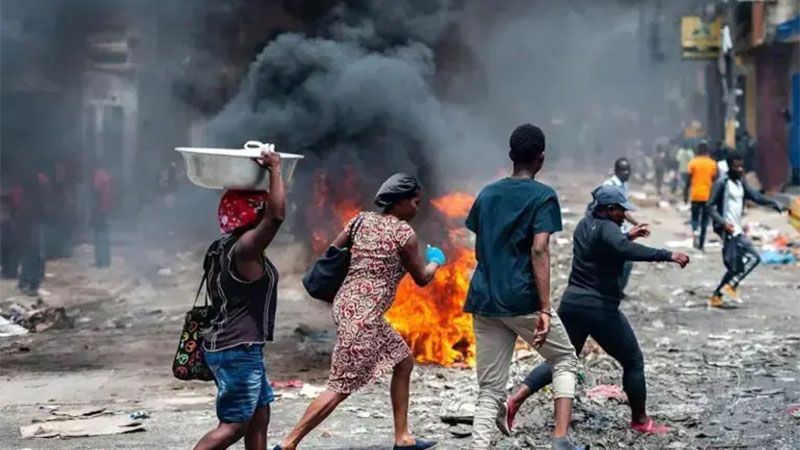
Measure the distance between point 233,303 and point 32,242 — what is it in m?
9.63

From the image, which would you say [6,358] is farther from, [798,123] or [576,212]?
[798,123]

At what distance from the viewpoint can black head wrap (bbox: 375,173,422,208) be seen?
5.21 meters

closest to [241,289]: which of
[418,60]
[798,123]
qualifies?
[418,60]

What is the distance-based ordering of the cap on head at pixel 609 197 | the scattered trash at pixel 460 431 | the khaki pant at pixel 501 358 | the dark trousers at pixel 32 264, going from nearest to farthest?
1. the khaki pant at pixel 501 358
2. the cap on head at pixel 609 197
3. the scattered trash at pixel 460 431
4. the dark trousers at pixel 32 264

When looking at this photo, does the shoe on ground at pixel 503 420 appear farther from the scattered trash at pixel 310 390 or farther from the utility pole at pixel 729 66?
the utility pole at pixel 729 66

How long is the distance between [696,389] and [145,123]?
15473 millimetres

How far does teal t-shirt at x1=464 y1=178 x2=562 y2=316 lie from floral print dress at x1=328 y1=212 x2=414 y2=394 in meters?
0.45

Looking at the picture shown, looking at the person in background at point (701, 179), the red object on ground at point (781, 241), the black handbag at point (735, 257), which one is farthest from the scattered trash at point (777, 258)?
the black handbag at point (735, 257)

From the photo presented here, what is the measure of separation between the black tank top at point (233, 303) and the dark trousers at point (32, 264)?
9294 millimetres

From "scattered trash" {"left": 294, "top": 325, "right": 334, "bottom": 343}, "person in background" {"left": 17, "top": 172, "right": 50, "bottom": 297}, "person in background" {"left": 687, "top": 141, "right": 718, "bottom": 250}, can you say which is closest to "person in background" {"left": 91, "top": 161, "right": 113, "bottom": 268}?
"person in background" {"left": 17, "top": 172, "right": 50, "bottom": 297}

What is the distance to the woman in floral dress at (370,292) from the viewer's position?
5168 millimetres

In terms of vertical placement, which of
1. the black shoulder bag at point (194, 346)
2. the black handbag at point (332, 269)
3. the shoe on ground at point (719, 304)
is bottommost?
the shoe on ground at point (719, 304)

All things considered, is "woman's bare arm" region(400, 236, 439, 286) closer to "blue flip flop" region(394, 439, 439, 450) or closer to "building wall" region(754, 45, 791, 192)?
"blue flip flop" region(394, 439, 439, 450)

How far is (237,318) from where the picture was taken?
14.6ft
